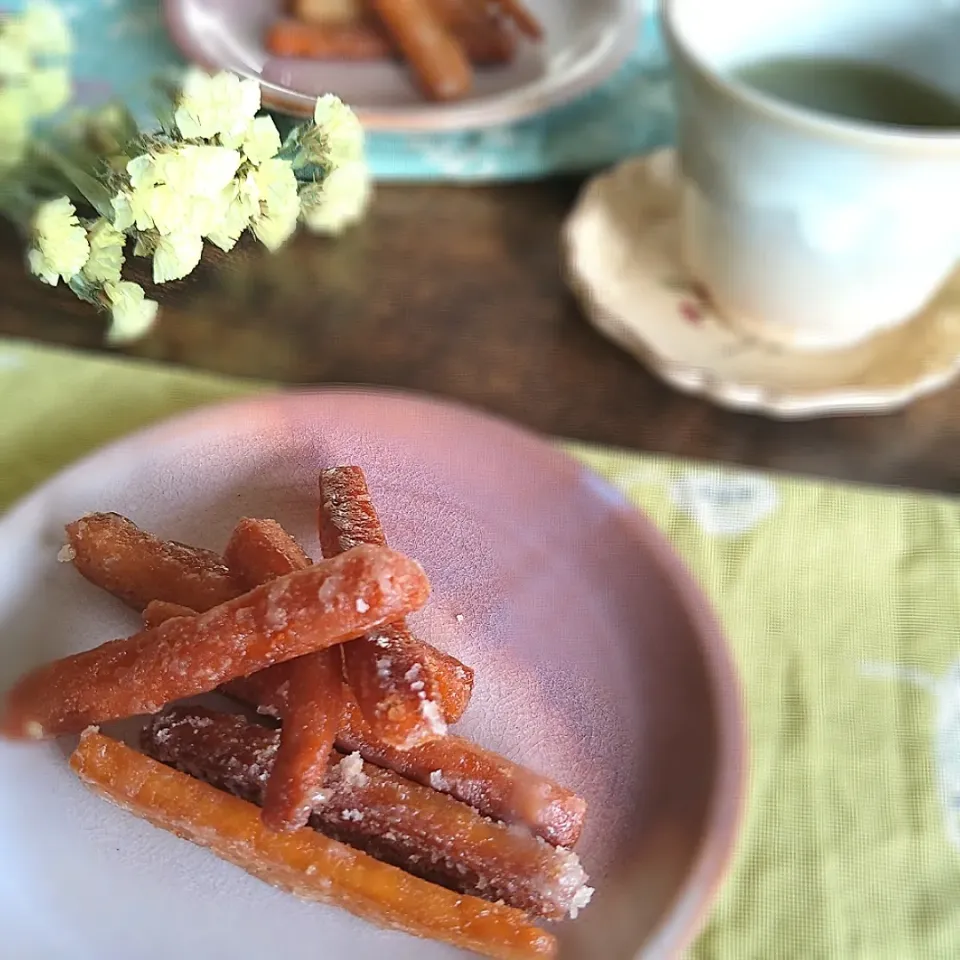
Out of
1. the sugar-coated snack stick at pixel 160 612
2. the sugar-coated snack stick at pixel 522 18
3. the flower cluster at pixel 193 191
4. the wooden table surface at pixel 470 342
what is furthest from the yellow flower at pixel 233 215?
the sugar-coated snack stick at pixel 522 18

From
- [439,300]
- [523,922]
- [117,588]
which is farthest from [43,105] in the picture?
[523,922]

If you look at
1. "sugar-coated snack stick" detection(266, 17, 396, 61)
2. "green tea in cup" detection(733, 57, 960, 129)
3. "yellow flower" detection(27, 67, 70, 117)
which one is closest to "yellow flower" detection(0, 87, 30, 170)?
"yellow flower" detection(27, 67, 70, 117)

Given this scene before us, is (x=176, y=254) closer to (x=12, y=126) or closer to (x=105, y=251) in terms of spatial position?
(x=105, y=251)

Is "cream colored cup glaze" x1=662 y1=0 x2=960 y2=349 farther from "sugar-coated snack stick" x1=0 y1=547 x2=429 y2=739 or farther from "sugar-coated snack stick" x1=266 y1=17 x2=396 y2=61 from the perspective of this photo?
"sugar-coated snack stick" x1=0 y1=547 x2=429 y2=739

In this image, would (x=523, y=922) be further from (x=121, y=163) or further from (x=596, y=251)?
(x=596, y=251)

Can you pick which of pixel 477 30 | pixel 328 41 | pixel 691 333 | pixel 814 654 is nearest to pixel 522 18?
pixel 477 30

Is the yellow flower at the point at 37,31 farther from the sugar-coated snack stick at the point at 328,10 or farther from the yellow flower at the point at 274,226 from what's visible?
the yellow flower at the point at 274,226
